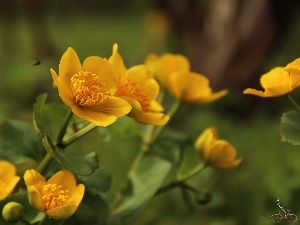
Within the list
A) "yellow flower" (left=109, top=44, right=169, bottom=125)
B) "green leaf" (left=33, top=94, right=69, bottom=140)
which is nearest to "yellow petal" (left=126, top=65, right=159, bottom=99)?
"yellow flower" (left=109, top=44, right=169, bottom=125)

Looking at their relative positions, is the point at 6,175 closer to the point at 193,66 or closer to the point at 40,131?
the point at 40,131

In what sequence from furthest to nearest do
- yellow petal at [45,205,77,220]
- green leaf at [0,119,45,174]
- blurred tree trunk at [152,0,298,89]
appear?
blurred tree trunk at [152,0,298,89]
green leaf at [0,119,45,174]
yellow petal at [45,205,77,220]

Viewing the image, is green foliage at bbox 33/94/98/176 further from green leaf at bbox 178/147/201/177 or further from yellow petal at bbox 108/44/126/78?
green leaf at bbox 178/147/201/177

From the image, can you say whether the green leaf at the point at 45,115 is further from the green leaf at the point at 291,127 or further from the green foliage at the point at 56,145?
the green leaf at the point at 291,127

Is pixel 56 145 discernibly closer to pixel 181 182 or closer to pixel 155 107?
pixel 155 107

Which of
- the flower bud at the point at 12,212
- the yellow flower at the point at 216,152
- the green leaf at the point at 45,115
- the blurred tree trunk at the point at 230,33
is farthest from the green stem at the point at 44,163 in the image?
the blurred tree trunk at the point at 230,33

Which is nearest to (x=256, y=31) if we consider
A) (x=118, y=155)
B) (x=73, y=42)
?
(x=118, y=155)

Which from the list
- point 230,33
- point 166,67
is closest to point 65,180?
point 166,67
